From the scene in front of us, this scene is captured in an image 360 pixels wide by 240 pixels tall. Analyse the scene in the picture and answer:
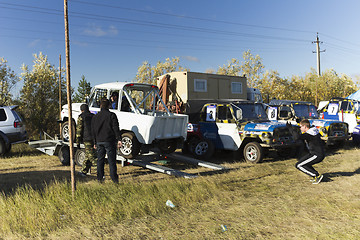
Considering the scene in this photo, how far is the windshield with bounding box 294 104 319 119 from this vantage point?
43.2 feet

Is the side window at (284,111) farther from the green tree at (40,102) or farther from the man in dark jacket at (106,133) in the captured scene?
the green tree at (40,102)

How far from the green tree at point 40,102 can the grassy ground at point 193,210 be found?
Result: 16.8 meters

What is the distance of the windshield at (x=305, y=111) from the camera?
13156 millimetres

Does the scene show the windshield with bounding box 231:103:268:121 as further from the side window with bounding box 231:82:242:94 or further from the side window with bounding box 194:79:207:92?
the side window with bounding box 231:82:242:94

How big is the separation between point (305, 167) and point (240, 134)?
10.6ft

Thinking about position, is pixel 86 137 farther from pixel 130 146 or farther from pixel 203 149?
pixel 203 149

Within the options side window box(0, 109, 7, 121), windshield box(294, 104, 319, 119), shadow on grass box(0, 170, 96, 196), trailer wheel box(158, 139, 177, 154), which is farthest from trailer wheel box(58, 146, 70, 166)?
windshield box(294, 104, 319, 119)

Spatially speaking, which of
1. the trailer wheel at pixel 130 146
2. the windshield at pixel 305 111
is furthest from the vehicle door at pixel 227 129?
the windshield at pixel 305 111

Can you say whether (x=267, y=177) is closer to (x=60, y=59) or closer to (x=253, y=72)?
(x=60, y=59)

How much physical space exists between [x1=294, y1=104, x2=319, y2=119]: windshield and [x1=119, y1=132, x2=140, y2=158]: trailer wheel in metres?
7.65

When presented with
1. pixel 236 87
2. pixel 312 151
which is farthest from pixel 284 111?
pixel 312 151

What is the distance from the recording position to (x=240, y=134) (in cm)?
1033

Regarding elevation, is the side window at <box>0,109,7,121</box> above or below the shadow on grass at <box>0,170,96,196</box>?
above

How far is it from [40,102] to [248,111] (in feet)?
60.5
